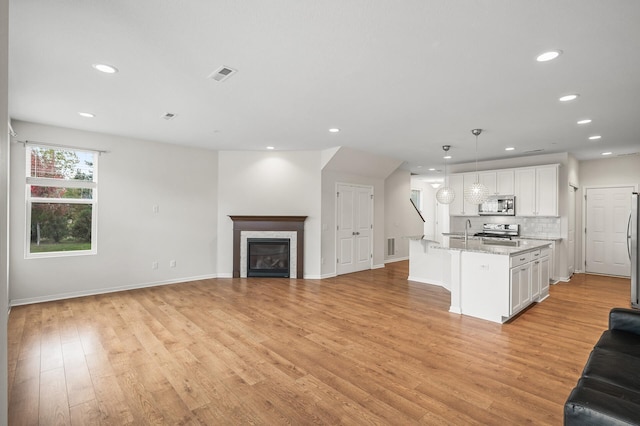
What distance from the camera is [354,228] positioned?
7059 millimetres

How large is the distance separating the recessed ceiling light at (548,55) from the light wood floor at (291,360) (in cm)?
263

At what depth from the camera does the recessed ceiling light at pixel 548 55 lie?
2371mm

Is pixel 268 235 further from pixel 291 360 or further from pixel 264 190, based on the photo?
pixel 291 360

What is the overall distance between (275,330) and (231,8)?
313 cm

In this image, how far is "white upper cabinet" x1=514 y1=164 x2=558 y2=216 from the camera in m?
6.07

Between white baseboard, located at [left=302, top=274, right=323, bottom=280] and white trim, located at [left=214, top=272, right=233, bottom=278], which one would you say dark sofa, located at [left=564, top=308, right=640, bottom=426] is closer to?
white baseboard, located at [left=302, top=274, right=323, bottom=280]

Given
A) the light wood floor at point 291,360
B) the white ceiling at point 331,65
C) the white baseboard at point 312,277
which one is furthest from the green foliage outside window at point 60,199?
the white baseboard at point 312,277

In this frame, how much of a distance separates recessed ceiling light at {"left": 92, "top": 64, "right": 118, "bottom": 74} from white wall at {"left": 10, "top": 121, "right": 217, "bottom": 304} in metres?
2.82

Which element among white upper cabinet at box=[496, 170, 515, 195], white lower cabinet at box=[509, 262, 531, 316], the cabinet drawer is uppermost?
white upper cabinet at box=[496, 170, 515, 195]

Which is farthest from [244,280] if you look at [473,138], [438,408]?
[473,138]

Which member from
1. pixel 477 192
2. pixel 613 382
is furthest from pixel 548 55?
pixel 477 192

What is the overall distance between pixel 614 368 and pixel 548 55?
2260 millimetres

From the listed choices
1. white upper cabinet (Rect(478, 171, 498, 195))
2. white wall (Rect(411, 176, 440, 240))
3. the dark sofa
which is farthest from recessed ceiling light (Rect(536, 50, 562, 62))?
white wall (Rect(411, 176, 440, 240))

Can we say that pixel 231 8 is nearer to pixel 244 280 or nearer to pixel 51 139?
pixel 51 139
